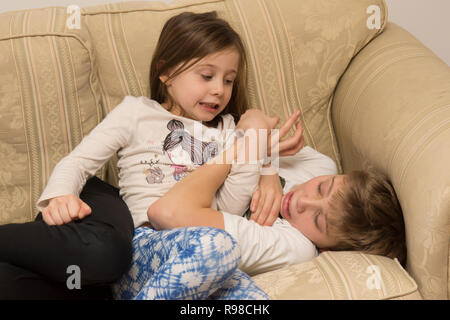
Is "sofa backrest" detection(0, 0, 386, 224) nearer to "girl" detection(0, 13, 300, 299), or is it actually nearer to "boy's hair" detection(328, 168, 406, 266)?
"girl" detection(0, 13, 300, 299)

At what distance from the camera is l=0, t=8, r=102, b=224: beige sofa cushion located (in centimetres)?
131

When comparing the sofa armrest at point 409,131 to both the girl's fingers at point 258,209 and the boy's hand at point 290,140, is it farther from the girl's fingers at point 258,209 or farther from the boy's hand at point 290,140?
the girl's fingers at point 258,209

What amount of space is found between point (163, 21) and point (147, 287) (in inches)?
32.9

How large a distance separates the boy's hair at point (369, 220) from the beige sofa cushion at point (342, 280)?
4 cm

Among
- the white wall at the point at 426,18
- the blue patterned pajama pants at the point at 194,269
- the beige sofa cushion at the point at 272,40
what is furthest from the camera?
the white wall at the point at 426,18

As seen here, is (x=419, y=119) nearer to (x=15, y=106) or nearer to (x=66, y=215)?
(x=66, y=215)

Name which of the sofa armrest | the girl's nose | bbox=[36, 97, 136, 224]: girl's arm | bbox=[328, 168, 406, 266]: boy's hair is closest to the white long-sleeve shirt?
bbox=[36, 97, 136, 224]: girl's arm

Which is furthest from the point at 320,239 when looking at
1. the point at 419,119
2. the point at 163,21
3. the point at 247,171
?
the point at 163,21

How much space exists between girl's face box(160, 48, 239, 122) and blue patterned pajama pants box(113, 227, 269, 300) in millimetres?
400

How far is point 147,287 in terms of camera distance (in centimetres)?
90

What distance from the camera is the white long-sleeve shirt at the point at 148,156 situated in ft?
3.89

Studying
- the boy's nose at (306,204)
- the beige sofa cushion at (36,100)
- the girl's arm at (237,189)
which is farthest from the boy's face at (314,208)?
the beige sofa cushion at (36,100)

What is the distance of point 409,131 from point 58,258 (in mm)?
831
